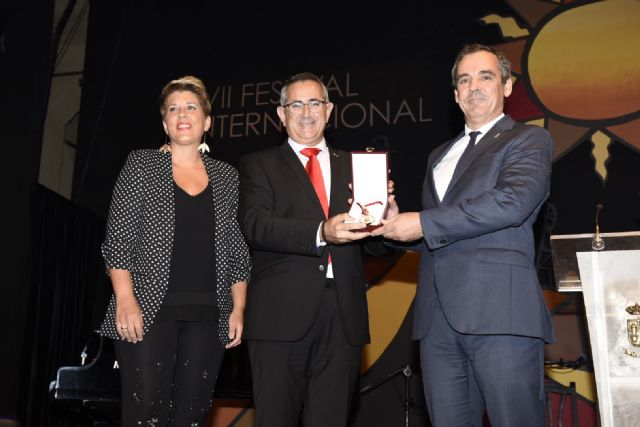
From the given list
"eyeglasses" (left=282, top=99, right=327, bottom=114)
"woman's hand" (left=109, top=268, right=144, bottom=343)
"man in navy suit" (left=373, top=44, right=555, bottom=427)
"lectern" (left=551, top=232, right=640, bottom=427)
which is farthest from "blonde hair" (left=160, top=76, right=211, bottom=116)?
"lectern" (left=551, top=232, right=640, bottom=427)

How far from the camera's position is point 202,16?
6336 millimetres

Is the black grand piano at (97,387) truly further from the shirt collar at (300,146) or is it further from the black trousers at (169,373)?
the shirt collar at (300,146)

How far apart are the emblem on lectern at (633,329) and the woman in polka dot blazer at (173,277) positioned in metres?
1.44

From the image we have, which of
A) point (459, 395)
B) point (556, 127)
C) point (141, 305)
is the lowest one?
point (459, 395)

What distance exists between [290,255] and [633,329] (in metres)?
1.24

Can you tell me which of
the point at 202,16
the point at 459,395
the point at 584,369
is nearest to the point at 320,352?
the point at 459,395

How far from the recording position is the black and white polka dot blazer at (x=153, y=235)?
262 centimetres

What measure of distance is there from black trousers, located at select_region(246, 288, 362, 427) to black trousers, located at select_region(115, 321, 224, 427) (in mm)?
189

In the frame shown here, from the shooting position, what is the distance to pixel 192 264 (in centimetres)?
269

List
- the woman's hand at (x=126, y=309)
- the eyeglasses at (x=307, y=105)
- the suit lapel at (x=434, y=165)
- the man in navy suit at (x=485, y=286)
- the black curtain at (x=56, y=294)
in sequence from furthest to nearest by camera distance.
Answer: the black curtain at (x=56, y=294), the eyeglasses at (x=307, y=105), the suit lapel at (x=434, y=165), the woman's hand at (x=126, y=309), the man in navy suit at (x=485, y=286)

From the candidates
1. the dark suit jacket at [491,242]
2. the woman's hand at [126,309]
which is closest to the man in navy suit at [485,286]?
the dark suit jacket at [491,242]

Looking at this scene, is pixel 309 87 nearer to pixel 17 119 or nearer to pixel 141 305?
pixel 141 305

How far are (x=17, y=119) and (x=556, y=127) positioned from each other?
396cm

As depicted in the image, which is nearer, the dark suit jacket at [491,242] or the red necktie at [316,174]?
the dark suit jacket at [491,242]
